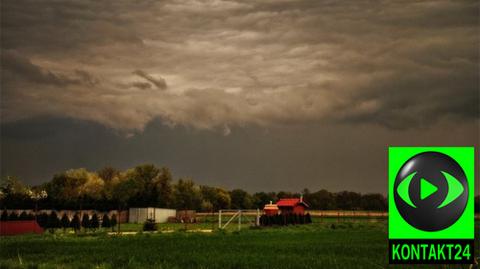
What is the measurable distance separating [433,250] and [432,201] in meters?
0.67

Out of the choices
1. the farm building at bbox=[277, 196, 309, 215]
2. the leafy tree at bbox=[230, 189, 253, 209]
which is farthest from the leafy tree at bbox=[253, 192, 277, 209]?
the farm building at bbox=[277, 196, 309, 215]

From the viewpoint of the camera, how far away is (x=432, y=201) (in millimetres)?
6867

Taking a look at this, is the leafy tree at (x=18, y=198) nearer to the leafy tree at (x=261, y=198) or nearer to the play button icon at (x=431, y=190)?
the play button icon at (x=431, y=190)

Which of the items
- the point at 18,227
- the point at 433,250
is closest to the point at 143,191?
the point at 18,227

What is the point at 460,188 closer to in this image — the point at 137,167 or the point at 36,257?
the point at 36,257

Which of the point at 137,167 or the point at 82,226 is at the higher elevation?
the point at 137,167

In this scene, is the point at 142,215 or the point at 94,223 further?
the point at 142,215

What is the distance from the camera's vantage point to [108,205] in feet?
238

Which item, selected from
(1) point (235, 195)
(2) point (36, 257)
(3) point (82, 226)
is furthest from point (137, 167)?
(2) point (36, 257)

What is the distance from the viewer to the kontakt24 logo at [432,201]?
22.2 feet

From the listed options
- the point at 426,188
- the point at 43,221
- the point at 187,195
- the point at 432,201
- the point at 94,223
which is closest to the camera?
the point at 426,188

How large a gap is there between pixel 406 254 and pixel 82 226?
4303 centimetres

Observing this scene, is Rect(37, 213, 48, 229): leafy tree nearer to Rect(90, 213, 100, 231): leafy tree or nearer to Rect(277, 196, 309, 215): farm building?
Rect(90, 213, 100, 231): leafy tree

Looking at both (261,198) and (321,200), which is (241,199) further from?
(321,200)
